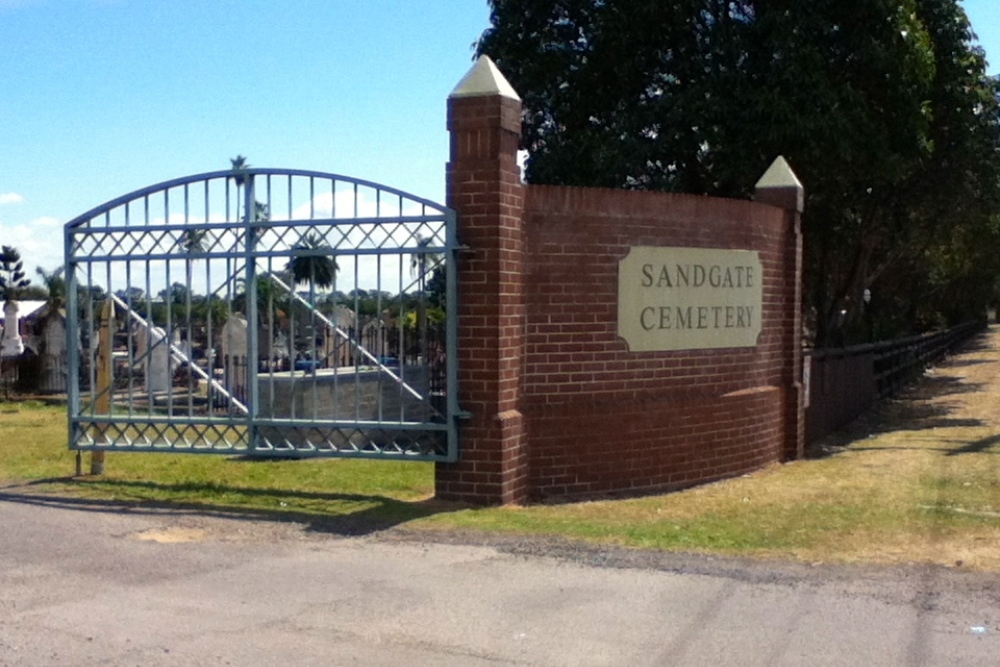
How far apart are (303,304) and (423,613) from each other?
4297 mm

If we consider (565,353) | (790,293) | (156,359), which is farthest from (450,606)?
(790,293)

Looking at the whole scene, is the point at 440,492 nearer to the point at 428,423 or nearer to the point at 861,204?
the point at 428,423

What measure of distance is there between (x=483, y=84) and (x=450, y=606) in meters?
4.19

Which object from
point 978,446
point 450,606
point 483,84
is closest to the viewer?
point 450,606

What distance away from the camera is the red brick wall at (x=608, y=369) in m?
9.14

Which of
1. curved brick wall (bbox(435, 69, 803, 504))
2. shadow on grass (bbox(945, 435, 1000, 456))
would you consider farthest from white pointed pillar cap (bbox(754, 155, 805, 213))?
shadow on grass (bbox(945, 435, 1000, 456))

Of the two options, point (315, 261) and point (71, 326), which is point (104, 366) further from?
point (315, 261)

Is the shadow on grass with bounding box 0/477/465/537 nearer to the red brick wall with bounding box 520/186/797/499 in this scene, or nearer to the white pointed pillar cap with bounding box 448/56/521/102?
the red brick wall with bounding box 520/186/797/499

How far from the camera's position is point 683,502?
9383 mm

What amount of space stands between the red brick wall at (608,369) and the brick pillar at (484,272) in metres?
0.42

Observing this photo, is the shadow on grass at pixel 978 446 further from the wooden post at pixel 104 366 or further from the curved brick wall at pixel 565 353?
the wooden post at pixel 104 366

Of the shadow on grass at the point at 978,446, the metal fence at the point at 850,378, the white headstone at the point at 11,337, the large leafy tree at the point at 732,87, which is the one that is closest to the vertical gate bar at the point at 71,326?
the metal fence at the point at 850,378

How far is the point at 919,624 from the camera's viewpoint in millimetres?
5703

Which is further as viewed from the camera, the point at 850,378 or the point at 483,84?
the point at 850,378
